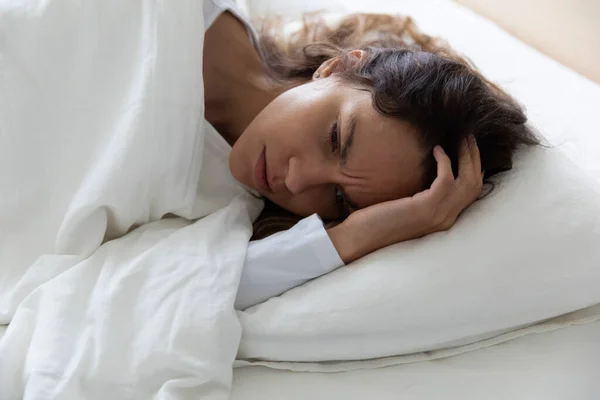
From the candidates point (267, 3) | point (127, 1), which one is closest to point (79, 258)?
point (127, 1)

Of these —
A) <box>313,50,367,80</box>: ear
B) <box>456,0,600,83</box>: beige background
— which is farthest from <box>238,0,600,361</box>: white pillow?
<box>456,0,600,83</box>: beige background

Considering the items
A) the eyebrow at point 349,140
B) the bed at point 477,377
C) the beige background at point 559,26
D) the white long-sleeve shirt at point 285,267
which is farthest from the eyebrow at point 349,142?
the beige background at point 559,26

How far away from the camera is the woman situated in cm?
77

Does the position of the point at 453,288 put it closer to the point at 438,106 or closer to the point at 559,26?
the point at 438,106

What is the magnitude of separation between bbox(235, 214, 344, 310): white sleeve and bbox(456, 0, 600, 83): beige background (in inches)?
31.3

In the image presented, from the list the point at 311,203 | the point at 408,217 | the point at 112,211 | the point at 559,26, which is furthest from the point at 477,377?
the point at 559,26

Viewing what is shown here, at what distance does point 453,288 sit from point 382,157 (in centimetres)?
19

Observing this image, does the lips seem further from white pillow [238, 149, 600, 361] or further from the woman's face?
white pillow [238, 149, 600, 361]

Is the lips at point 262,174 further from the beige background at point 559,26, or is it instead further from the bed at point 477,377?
the beige background at point 559,26

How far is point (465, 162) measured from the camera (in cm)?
81

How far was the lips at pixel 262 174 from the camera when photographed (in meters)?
0.88

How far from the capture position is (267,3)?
1.47 meters

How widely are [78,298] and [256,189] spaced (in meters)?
0.32

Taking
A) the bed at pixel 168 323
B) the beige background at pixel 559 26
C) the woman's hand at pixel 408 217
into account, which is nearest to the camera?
the bed at pixel 168 323
